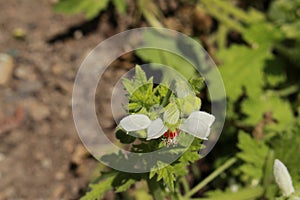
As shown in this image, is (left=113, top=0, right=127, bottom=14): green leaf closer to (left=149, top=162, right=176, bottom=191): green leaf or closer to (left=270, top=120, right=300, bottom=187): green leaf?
(left=270, top=120, right=300, bottom=187): green leaf

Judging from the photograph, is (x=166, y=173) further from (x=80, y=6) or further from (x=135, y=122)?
(x=80, y=6)

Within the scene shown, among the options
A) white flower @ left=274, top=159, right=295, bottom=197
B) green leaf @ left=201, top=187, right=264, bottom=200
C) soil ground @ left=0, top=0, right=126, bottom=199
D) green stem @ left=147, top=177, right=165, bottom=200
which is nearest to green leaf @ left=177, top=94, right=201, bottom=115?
green stem @ left=147, top=177, right=165, bottom=200

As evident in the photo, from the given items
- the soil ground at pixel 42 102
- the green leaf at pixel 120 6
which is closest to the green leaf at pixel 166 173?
the soil ground at pixel 42 102

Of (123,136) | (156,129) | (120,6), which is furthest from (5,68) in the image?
(156,129)

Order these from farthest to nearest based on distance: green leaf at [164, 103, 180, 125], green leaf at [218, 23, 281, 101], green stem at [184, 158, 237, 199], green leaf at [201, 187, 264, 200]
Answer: green leaf at [218, 23, 281, 101] → green leaf at [201, 187, 264, 200] → green stem at [184, 158, 237, 199] → green leaf at [164, 103, 180, 125]

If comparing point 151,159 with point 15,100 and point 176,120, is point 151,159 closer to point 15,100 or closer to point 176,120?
point 176,120

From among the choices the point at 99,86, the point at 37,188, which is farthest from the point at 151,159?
the point at 99,86

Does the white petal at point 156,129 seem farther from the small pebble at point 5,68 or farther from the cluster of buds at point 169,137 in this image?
the small pebble at point 5,68
